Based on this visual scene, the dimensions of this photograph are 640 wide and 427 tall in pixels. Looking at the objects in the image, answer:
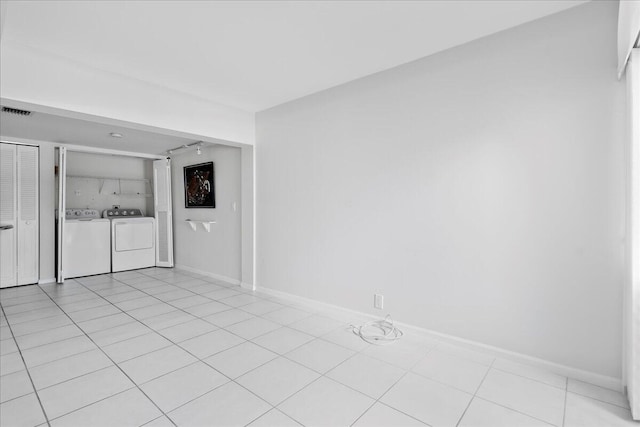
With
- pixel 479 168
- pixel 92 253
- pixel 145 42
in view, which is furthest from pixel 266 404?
pixel 92 253

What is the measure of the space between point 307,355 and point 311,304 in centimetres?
121

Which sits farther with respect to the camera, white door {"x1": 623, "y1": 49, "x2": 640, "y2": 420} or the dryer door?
the dryer door

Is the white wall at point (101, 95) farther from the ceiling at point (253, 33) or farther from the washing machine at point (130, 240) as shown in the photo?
the washing machine at point (130, 240)

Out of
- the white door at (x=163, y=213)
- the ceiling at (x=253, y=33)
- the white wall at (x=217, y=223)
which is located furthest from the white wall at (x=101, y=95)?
the white door at (x=163, y=213)

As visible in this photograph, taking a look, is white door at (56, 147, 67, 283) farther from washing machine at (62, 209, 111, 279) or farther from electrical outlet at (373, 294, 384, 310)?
electrical outlet at (373, 294, 384, 310)

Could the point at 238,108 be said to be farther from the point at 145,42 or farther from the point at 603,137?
the point at 603,137

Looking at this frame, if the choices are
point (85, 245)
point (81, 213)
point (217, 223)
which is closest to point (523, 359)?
point (217, 223)

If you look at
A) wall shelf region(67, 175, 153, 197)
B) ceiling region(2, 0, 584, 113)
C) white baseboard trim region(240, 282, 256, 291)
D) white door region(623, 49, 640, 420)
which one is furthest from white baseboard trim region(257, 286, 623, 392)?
wall shelf region(67, 175, 153, 197)

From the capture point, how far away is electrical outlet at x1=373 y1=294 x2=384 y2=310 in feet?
10.2

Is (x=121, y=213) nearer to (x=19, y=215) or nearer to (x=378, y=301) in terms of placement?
(x=19, y=215)

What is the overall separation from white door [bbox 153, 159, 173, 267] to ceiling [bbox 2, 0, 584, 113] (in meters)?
3.19

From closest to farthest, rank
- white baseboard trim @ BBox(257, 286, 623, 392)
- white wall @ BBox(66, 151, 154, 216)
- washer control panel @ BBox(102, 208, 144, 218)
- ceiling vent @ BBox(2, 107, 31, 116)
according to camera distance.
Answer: white baseboard trim @ BBox(257, 286, 623, 392) → ceiling vent @ BBox(2, 107, 31, 116) → white wall @ BBox(66, 151, 154, 216) → washer control panel @ BBox(102, 208, 144, 218)

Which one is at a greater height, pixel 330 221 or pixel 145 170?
pixel 145 170

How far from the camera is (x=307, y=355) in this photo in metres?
2.54
